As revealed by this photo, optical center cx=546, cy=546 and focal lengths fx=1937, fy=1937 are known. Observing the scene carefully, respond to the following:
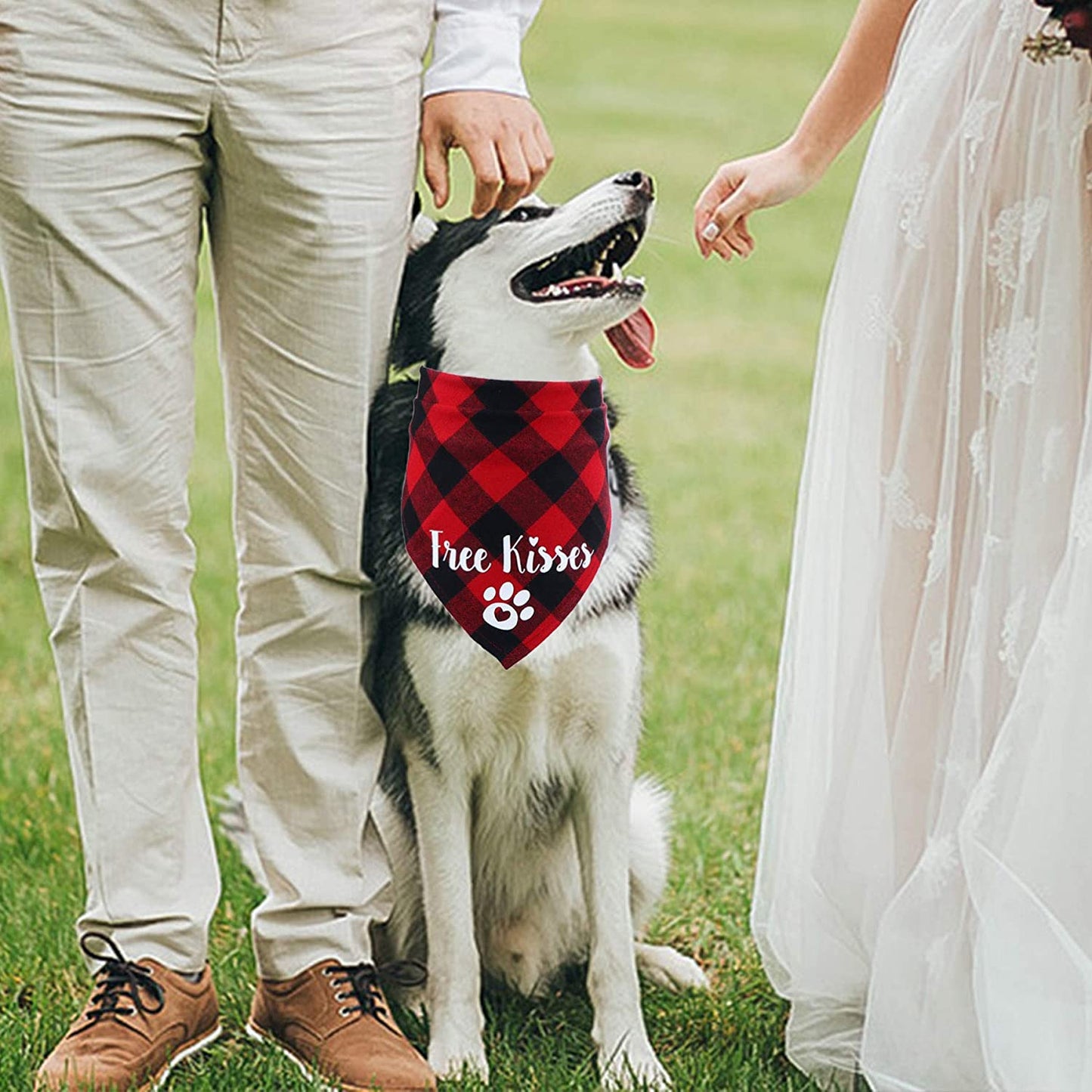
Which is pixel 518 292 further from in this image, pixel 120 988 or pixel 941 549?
pixel 120 988

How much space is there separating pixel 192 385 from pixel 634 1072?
117 cm

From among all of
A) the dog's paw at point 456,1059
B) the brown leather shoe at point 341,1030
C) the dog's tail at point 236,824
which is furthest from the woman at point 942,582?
the dog's tail at point 236,824

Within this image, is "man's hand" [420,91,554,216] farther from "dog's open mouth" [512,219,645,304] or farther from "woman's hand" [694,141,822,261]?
"woman's hand" [694,141,822,261]

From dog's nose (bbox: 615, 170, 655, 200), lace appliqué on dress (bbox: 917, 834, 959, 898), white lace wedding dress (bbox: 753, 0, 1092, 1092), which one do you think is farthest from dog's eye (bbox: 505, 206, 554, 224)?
lace appliqué on dress (bbox: 917, 834, 959, 898)

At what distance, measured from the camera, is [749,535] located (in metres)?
6.38

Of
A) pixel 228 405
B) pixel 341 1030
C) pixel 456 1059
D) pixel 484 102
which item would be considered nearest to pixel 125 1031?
pixel 341 1030

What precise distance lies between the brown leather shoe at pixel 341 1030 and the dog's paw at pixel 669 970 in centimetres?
52

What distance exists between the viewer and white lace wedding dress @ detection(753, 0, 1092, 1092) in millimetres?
2396

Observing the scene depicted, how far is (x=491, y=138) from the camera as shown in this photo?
267cm

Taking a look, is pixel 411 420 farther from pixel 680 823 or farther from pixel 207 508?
pixel 207 508

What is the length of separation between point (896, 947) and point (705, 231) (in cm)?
104

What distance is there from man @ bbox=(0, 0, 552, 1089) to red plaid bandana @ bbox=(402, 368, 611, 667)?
103 mm

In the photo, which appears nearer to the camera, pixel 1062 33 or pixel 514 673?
pixel 1062 33

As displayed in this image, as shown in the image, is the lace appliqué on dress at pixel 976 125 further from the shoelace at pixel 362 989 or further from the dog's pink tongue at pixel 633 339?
the shoelace at pixel 362 989
